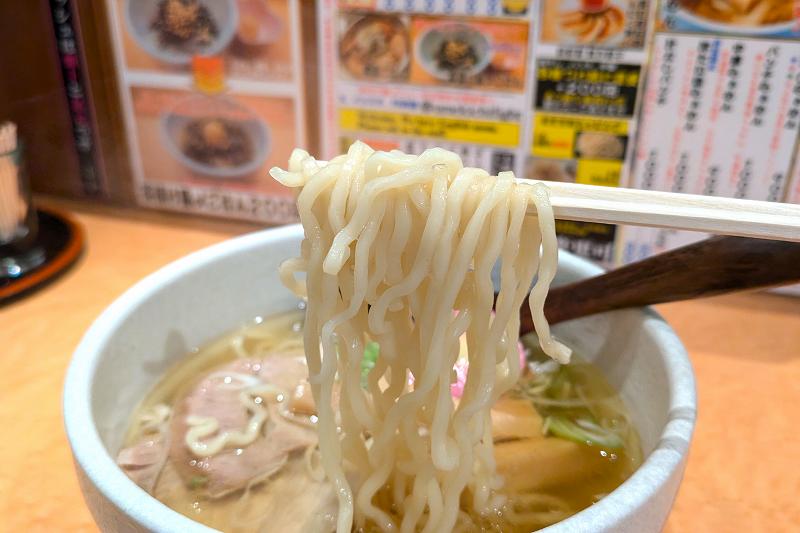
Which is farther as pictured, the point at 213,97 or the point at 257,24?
the point at 213,97

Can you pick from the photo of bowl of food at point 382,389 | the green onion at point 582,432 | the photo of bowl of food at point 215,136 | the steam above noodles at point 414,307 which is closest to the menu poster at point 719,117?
the photo of bowl of food at point 382,389

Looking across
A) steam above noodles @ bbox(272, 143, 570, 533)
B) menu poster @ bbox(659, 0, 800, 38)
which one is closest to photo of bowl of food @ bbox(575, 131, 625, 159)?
menu poster @ bbox(659, 0, 800, 38)

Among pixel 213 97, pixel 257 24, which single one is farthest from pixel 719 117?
pixel 213 97

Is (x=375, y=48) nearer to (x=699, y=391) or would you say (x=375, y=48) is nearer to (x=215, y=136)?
(x=215, y=136)

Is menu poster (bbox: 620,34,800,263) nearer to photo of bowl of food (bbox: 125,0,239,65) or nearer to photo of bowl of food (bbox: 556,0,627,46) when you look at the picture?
photo of bowl of food (bbox: 556,0,627,46)

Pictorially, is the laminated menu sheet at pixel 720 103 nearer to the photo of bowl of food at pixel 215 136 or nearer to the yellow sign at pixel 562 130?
the yellow sign at pixel 562 130

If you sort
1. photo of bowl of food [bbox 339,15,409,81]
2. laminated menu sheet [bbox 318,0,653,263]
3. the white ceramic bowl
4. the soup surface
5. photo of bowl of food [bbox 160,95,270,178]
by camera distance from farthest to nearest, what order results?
photo of bowl of food [bbox 160,95,270,178] → photo of bowl of food [bbox 339,15,409,81] → laminated menu sheet [bbox 318,0,653,263] → the soup surface → the white ceramic bowl
